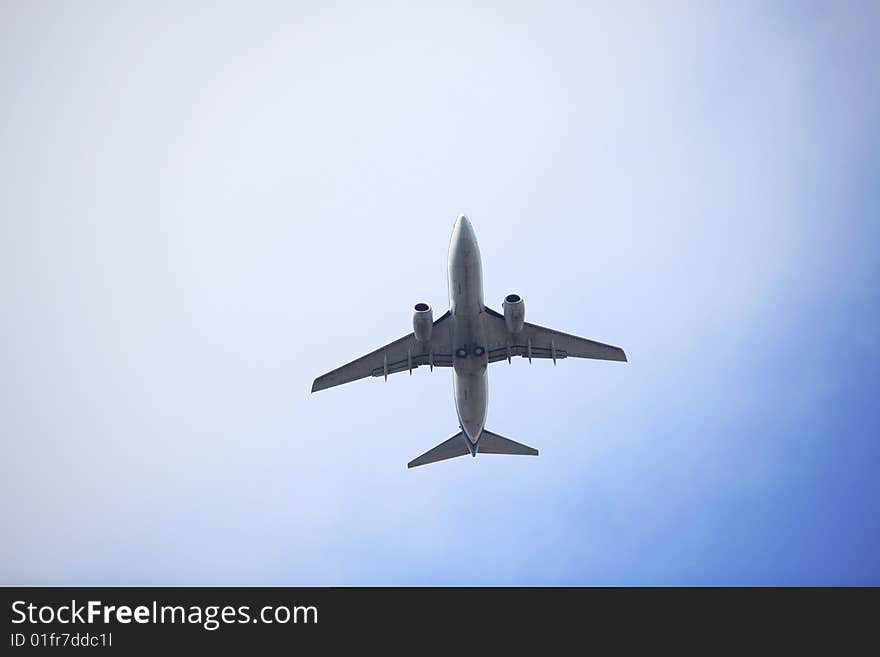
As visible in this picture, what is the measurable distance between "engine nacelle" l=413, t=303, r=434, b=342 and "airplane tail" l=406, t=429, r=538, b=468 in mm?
7248

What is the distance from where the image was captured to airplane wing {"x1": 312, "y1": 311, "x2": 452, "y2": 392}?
120 feet

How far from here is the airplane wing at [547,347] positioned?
1458 inches

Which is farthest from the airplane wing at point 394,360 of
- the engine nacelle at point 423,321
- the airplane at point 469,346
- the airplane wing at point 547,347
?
the airplane wing at point 547,347

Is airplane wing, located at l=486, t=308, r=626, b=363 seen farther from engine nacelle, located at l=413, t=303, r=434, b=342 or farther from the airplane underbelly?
engine nacelle, located at l=413, t=303, r=434, b=342

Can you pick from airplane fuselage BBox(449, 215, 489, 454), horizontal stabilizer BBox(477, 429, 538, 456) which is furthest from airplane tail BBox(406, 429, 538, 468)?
airplane fuselage BBox(449, 215, 489, 454)

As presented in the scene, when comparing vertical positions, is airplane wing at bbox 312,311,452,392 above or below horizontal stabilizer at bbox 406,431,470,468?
above

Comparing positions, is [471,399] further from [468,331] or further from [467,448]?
[467,448]

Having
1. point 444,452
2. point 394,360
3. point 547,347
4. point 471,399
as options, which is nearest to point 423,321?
point 394,360

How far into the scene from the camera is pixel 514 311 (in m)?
34.3

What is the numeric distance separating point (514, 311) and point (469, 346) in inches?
103

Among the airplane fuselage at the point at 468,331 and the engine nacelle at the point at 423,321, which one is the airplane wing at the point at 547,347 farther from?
the engine nacelle at the point at 423,321
